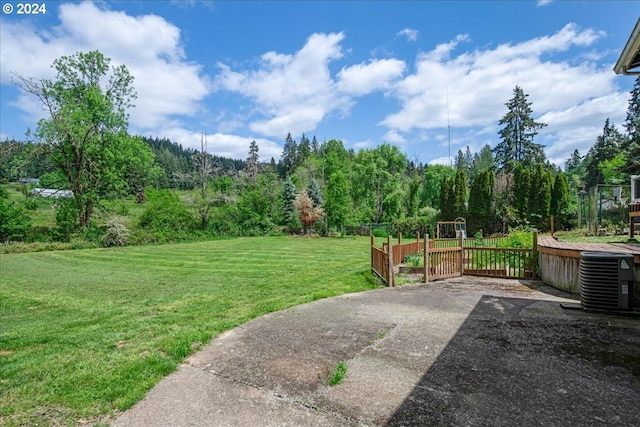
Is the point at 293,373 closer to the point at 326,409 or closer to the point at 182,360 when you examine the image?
the point at 326,409

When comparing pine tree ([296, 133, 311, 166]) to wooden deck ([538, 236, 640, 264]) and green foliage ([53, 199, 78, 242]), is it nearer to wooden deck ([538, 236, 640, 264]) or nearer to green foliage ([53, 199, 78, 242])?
green foliage ([53, 199, 78, 242])

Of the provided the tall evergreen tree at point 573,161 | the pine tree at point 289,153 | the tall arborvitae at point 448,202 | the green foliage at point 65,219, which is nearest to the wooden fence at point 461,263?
the tall arborvitae at point 448,202

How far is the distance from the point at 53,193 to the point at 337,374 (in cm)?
2996

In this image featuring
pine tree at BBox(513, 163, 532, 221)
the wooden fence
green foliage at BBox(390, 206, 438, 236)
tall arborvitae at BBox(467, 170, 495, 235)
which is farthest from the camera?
green foliage at BBox(390, 206, 438, 236)

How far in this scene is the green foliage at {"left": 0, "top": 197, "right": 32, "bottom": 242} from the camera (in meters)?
22.3

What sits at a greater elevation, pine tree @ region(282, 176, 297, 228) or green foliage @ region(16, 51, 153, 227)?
green foliage @ region(16, 51, 153, 227)

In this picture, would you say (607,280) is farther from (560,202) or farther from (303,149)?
(303,149)

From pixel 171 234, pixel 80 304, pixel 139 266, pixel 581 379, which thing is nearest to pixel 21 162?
pixel 171 234

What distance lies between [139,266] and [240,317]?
402 inches

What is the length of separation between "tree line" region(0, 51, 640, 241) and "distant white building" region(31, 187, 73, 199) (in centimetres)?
60

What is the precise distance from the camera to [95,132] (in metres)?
25.5

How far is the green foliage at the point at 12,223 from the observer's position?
73.1ft

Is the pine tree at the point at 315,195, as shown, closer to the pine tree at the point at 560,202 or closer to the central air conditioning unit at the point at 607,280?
the pine tree at the point at 560,202

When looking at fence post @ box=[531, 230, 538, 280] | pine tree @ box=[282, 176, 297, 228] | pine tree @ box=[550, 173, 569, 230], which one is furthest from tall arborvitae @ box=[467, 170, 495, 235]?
fence post @ box=[531, 230, 538, 280]
